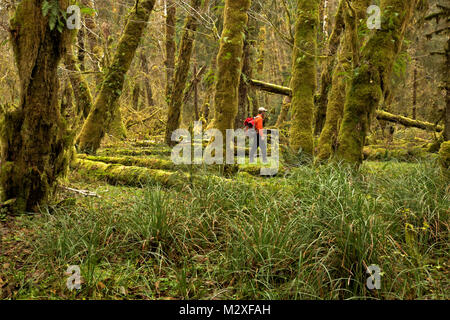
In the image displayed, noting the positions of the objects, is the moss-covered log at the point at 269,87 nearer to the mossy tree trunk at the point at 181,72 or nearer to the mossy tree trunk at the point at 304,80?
the mossy tree trunk at the point at 181,72

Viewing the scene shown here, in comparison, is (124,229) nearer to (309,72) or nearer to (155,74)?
(309,72)

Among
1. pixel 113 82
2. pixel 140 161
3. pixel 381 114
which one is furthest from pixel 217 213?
pixel 381 114

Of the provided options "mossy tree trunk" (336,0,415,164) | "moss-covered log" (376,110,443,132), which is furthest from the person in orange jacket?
"moss-covered log" (376,110,443,132)

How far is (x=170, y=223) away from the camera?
3.77 meters

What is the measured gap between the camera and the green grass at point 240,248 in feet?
9.25

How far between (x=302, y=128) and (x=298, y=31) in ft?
9.39

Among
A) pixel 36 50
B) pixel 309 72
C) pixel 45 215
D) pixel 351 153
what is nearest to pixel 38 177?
pixel 45 215

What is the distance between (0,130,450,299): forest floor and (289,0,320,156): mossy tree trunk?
4.55 m

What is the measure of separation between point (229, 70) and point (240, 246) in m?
5.68

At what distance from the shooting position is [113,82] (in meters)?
9.92

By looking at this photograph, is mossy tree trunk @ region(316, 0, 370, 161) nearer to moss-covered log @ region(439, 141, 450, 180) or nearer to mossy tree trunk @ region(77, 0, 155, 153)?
moss-covered log @ region(439, 141, 450, 180)

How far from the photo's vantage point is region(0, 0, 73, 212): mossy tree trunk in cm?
442

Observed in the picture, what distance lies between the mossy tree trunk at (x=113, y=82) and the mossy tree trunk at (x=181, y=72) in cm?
287
